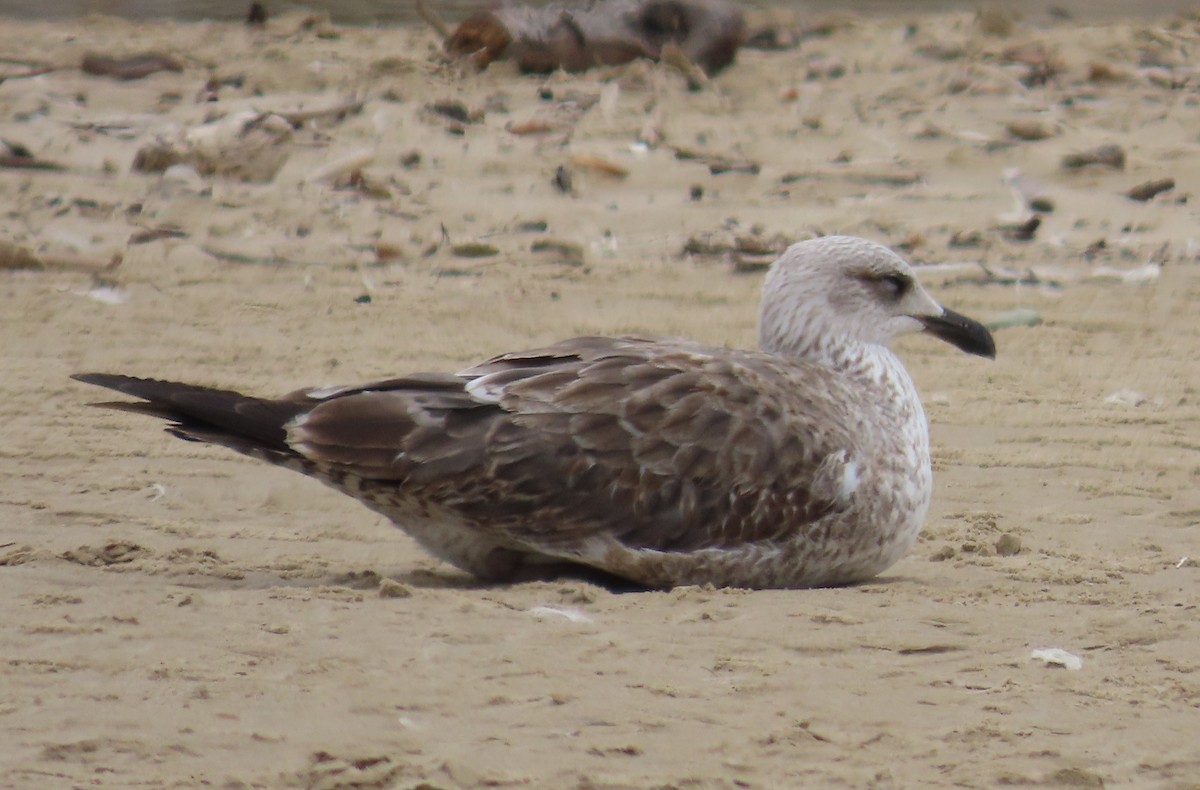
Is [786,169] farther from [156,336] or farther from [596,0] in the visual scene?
[156,336]

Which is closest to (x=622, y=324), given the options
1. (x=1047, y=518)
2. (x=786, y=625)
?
(x=1047, y=518)

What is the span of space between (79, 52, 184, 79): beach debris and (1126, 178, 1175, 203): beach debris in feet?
17.7

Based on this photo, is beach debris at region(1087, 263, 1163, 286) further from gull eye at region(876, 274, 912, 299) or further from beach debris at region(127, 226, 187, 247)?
beach debris at region(127, 226, 187, 247)

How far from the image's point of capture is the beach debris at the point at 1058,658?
13.6 feet

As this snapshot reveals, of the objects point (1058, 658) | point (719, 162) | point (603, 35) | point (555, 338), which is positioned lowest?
point (555, 338)

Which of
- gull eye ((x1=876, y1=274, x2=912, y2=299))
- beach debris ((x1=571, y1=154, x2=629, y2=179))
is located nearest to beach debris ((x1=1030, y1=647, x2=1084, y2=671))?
gull eye ((x1=876, y1=274, x2=912, y2=299))

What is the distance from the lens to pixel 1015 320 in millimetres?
7793

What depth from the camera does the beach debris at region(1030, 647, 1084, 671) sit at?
13.6 feet

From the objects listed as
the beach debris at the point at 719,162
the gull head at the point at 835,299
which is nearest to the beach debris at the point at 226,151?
the beach debris at the point at 719,162

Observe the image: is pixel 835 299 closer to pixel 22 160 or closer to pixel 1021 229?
pixel 1021 229

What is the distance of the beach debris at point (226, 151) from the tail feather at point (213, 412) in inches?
172

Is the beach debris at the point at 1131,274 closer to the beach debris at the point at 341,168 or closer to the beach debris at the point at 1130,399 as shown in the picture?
the beach debris at the point at 1130,399

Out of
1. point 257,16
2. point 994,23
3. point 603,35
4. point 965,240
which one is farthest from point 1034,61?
point 257,16

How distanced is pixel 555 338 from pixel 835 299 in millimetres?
2010
